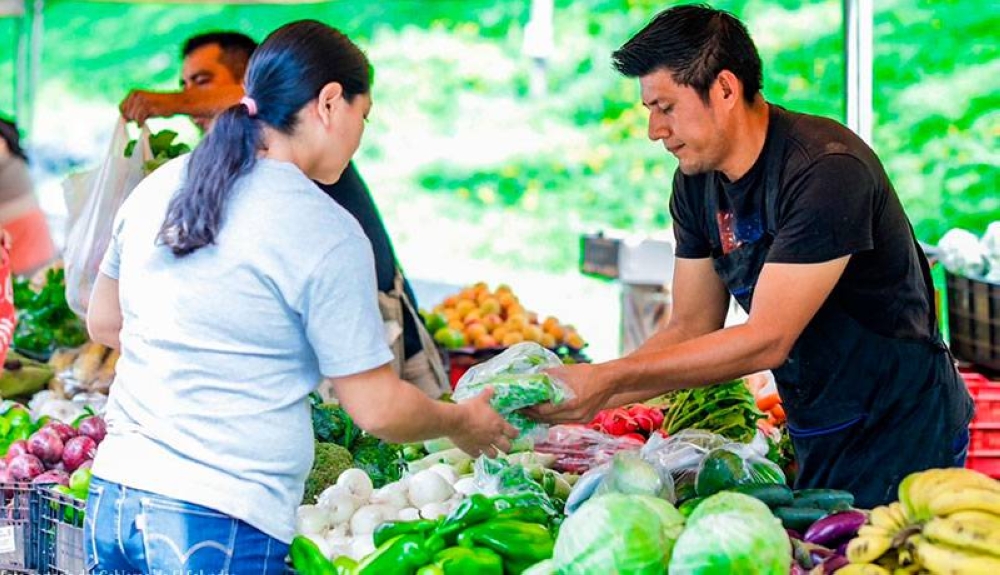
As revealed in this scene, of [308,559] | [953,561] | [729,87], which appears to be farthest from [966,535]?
[729,87]

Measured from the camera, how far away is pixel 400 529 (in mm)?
2688

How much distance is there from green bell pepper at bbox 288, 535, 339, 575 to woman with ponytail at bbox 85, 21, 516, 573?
0.04m

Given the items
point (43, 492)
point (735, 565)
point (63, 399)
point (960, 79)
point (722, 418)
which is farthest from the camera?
point (960, 79)

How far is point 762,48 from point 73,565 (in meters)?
9.35

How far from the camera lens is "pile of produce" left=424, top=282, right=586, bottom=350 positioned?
20.9 feet

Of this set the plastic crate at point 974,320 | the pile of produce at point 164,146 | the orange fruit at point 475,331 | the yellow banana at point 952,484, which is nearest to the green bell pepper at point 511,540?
the yellow banana at point 952,484

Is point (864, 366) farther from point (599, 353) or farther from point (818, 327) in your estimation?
point (599, 353)

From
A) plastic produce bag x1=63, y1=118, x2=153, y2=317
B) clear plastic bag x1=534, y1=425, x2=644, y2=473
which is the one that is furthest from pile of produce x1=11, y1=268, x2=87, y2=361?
clear plastic bag x1=534, y1=425, x2=644, y2=473

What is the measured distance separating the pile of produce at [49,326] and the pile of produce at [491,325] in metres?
1.62

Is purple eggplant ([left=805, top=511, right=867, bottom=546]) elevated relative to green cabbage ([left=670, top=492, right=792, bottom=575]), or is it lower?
lower

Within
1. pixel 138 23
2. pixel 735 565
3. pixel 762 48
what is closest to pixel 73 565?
pixel 735 565

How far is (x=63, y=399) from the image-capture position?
518 cm

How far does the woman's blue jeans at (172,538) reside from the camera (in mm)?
2461

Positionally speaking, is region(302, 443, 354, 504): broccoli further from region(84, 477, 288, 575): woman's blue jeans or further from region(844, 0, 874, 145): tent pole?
region(844, 0, 874, 145): tent pole
